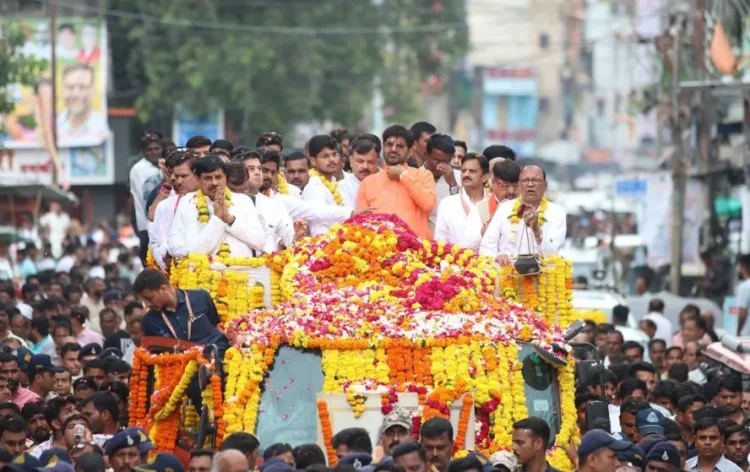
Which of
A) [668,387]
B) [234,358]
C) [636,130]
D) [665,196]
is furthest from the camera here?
[636,130]

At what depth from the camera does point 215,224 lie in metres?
13.9

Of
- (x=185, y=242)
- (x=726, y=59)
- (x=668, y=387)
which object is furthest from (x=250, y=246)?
(x=726, y=59)

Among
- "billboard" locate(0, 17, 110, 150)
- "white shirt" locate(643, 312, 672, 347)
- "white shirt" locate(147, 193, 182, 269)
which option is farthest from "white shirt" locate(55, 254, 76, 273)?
"white shirt" locate(147, 193, 182, 269)

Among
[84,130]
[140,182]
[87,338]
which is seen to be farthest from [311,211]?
[84,130]

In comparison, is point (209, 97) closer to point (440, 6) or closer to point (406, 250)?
point (440, 6)

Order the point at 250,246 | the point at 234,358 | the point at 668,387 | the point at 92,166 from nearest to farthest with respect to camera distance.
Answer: the point at 234,358 → the point at 250,246 → the point at 668,387 → the point at 92,166

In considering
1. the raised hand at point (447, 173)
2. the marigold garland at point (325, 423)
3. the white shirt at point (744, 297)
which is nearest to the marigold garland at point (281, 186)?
the raised hand at point (447, 173)

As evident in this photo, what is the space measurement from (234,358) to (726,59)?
1901 cm

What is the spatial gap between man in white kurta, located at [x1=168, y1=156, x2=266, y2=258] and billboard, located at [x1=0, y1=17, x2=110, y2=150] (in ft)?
102

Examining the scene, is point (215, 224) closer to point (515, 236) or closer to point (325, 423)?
point (515, 236)

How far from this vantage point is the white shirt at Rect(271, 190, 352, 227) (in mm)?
15273

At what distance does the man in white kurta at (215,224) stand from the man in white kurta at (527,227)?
5.41 feet

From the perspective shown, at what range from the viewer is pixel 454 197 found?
1506 centimetres

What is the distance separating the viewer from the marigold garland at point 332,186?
1627 centimetres
